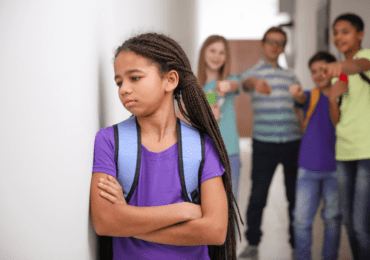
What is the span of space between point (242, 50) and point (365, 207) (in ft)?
19.3

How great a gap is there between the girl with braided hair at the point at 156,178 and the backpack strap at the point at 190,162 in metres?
0.01

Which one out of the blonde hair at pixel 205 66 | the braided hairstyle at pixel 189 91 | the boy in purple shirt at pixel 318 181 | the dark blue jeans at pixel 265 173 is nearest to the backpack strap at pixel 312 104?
the boy in purple shirt at pixel 318 181

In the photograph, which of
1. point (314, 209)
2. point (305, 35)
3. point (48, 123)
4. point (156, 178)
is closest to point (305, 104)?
point (314, 209)

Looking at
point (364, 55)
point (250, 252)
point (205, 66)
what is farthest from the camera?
point (250, 252)

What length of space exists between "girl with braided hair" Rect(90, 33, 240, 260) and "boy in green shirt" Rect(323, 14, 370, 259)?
1.05 metres

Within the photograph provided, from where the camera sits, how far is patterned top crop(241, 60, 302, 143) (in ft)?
6.81

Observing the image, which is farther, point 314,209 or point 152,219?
point 314,209

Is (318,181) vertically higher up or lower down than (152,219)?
lower down

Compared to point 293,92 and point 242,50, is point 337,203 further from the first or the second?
point 242,50

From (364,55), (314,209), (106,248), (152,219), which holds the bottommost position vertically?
(314,209)

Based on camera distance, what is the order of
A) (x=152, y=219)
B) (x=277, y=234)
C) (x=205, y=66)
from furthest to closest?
1. (x=277, y=234)
2. (x=205, y=66)
3. (x=152, y=219)

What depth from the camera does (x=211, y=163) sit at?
0.81 m

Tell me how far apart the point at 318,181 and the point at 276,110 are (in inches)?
20.3

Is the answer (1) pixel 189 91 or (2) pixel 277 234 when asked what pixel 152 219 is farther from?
(2) pixel 277 234
